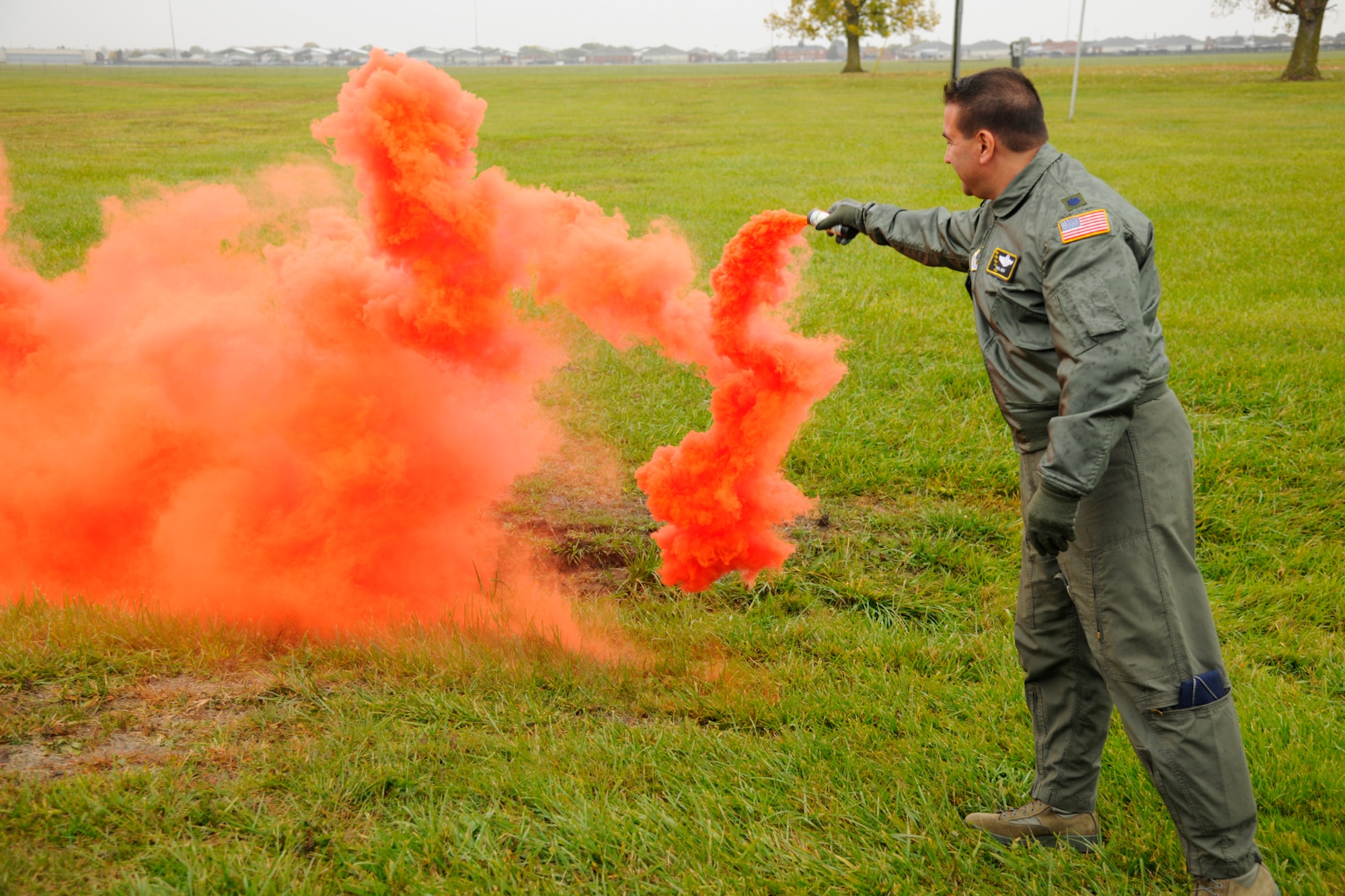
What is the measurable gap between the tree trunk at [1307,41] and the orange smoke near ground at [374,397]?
43611mm

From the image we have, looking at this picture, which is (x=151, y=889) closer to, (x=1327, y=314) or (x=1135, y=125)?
(x=1327, y=314)

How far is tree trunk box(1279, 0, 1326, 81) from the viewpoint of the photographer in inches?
1474

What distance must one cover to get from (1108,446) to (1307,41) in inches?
1795

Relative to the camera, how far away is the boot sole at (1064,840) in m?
2.65

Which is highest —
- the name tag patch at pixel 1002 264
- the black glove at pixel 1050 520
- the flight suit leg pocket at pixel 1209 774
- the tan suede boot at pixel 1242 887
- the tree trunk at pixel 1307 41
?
the tree trunk at pixel 1307 41

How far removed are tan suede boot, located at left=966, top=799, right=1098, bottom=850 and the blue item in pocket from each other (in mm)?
589

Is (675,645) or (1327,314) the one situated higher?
(1327,314)

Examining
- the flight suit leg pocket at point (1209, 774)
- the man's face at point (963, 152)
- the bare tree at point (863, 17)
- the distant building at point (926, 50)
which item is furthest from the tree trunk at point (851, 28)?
the distant building at point (926, 50)

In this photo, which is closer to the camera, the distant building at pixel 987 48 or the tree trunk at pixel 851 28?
the tree trunk at pixel 851 28

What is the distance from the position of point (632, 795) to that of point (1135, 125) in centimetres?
2591

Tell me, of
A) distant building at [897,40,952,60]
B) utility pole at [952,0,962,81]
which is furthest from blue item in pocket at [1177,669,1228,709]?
distant building at [897,40,952,60]

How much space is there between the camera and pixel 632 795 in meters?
2.83

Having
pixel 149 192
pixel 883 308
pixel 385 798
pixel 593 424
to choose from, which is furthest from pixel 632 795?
pixel 149 192

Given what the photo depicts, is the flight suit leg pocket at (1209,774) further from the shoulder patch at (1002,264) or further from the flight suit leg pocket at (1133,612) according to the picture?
the shoulder patch at (1002,264)
